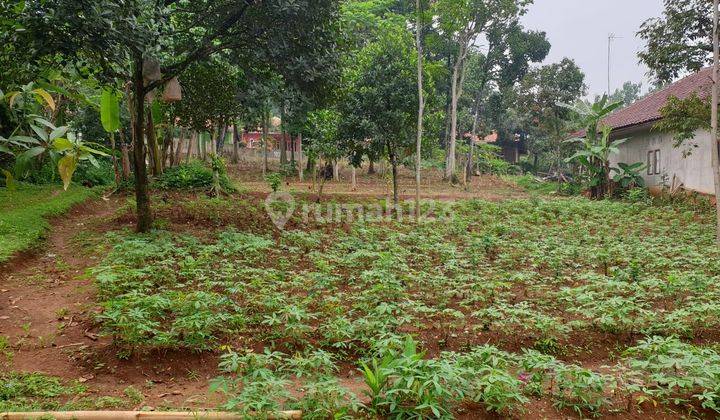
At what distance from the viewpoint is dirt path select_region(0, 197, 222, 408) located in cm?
377

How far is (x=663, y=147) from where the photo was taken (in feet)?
58.7

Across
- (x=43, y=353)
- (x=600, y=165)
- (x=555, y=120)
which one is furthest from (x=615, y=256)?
(x=555, y=120)

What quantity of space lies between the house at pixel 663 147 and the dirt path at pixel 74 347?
1550 centimetres

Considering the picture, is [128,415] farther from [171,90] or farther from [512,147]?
[512,147]

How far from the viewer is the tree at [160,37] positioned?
565 centimetres

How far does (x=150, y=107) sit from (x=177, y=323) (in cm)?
897

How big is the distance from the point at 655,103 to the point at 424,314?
59.2 feet

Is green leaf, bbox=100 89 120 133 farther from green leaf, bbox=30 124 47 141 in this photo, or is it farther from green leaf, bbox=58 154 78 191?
green leaf, bbox=30 124 47 141

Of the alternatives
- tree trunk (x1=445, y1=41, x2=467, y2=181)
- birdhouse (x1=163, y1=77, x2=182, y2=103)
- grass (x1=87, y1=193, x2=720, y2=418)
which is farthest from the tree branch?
tree trunk (x1=445, y1=41, x2=467, y2=181)

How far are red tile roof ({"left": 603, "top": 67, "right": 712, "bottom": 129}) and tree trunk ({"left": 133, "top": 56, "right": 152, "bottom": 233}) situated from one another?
1531 centimetres

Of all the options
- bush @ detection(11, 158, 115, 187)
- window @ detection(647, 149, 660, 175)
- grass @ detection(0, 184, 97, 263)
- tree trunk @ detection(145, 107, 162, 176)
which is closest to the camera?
grass @ detection(0, 184, 97, 263)

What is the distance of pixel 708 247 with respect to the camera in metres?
8.92

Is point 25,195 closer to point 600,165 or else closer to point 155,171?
point 155,171

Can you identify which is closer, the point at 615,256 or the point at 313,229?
the point at 615,256
